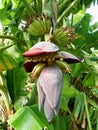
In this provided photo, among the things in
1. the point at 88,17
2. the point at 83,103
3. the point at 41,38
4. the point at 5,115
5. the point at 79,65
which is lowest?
the point at 5,115

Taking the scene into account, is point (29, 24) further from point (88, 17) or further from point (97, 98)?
point (88, 17)

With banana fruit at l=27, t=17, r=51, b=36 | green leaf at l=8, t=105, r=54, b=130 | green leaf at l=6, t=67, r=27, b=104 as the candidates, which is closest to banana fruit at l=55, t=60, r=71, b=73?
banana fruit at l=27, t=17, r=51, b=36

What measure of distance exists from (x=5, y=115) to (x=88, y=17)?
698 millimetres

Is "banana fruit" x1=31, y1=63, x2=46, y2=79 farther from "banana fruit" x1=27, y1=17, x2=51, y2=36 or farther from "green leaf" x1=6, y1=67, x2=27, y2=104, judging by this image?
"green leaf" x1=6, y1=67, x2=27, y2=104

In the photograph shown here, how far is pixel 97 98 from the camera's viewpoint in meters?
1.44

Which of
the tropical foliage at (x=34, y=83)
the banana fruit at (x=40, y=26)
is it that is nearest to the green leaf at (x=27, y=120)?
the tropical foliage at (x=34, y=83)

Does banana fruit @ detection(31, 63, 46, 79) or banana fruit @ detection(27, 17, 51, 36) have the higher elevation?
banana fruit @ detection(27, 17, 51, 36)

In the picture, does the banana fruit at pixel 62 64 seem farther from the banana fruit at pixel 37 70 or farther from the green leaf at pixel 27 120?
the green leaf at pixel 27 120

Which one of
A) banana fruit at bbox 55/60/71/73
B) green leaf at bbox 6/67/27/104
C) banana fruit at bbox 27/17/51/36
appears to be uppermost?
banana fruit at bbox 27/17/51/36

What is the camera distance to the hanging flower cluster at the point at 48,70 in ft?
2.33

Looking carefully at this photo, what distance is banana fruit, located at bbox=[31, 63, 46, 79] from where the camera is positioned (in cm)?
77

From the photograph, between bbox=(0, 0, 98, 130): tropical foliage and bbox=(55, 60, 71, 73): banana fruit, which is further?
bbox=(0, 0, 98, 130): tropical foliage

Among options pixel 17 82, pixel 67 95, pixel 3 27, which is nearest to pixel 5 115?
pixel 17 82

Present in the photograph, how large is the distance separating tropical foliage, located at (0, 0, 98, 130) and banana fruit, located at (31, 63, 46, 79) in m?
0.23
